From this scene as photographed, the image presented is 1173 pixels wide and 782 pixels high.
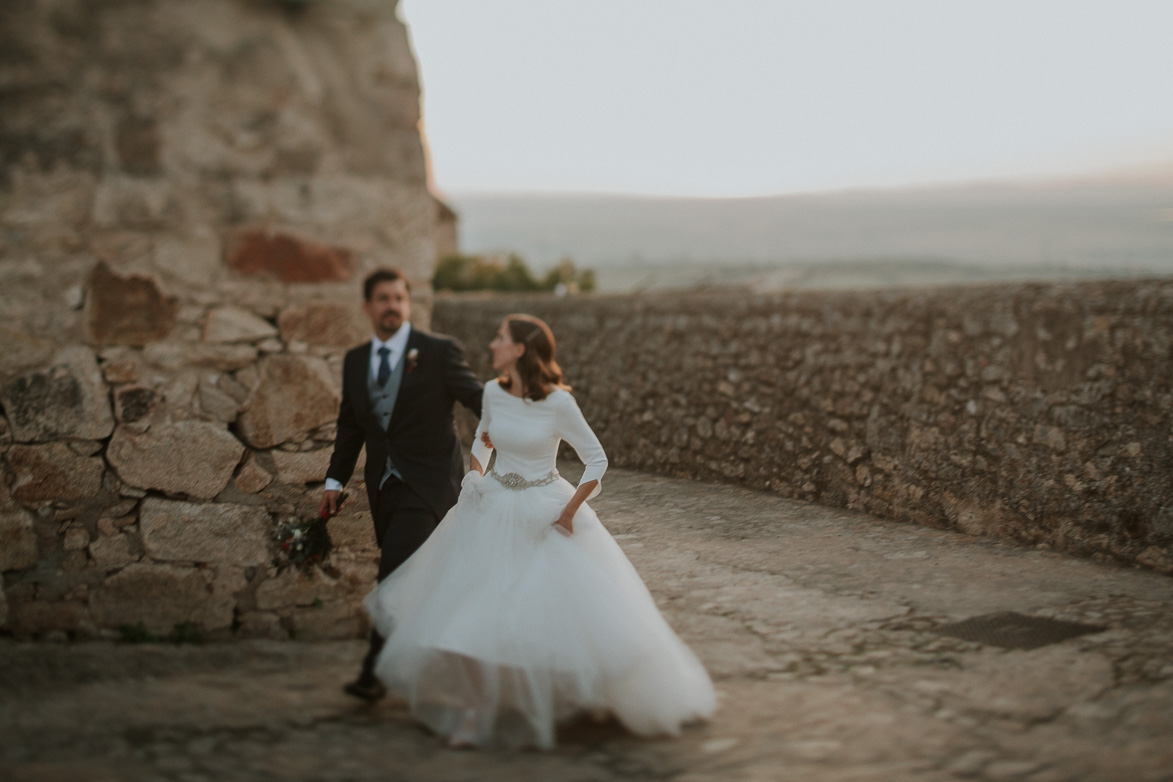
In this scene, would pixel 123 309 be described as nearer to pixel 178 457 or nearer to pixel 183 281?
pixel 183 281

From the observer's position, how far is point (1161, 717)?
11.4 ft

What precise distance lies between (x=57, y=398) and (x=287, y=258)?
1088 mm

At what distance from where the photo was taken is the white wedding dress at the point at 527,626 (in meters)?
3.27

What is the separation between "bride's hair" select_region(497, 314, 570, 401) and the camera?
3.70 metres

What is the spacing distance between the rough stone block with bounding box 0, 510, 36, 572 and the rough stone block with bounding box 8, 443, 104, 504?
0.26 feet

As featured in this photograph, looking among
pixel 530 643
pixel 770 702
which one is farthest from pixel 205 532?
pixel 770 702

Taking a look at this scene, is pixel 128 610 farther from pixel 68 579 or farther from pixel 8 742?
pixel 8 742

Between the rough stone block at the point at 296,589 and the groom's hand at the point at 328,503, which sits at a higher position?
the groom's hand at the point at 328,503

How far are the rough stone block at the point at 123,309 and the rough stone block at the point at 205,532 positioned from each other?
0.70 meters

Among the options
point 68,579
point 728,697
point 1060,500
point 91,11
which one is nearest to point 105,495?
point 68,579

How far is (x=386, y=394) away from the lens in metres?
3.81

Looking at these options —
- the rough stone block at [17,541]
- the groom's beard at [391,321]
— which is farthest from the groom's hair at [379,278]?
the rough stone block at [17,541]

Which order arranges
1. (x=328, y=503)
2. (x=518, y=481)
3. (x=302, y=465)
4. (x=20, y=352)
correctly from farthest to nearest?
(x=302, y=465), (x=20, y=352), (x=328, y=503), (x=518, y=481)

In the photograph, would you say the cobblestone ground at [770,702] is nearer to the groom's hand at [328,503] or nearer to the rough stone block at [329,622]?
the rough stone block at [329,622]
